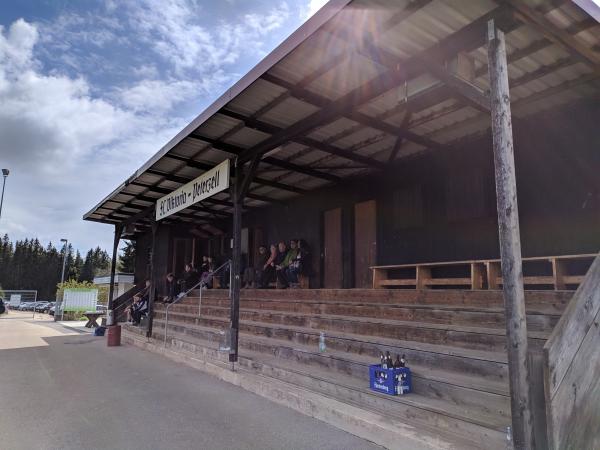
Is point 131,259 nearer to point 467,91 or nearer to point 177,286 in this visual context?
point 177,286

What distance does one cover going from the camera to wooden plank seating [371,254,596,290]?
5.47m

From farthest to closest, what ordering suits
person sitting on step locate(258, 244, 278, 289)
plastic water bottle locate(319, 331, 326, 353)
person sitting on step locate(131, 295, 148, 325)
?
person sitting on step locate(131, 295, 148, 325) → person sitting on step locate(258, 244, 278, 289) → plastic water bottle locate(319, 331, 326, 353)

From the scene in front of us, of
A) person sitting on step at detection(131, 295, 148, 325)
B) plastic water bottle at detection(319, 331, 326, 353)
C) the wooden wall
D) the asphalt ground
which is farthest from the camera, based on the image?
person sitting on step at detection(131, 295, 148, 325)

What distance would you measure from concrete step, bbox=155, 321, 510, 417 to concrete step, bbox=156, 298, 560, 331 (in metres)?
0.77

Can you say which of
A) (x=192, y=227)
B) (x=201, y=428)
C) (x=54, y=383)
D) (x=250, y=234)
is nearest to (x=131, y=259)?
(x=192, y=227)

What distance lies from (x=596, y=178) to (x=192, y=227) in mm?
13788

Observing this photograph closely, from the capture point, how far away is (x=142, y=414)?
16.4 ft

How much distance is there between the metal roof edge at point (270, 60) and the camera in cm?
388

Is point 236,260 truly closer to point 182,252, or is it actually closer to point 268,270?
point 268,270

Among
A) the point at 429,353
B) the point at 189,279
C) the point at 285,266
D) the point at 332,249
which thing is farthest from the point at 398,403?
the point at 189,279

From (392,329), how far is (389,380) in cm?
118

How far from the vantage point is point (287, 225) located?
1220cm

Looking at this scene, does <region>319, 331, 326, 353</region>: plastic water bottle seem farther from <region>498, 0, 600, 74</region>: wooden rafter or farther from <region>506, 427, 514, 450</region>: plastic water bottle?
<region>498, 0, 600, 74</region>: wooden rafter

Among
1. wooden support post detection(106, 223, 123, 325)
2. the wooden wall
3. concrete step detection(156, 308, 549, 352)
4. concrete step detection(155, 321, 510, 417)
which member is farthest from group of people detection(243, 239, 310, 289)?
the wooden wall
